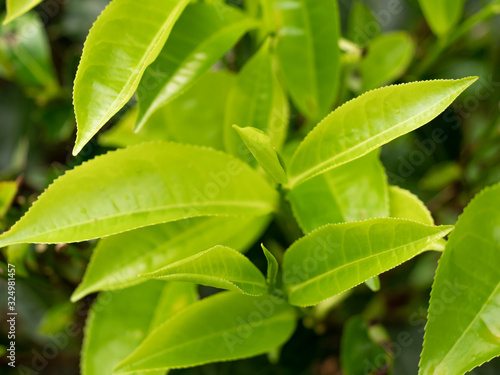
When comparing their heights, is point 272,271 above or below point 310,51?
below

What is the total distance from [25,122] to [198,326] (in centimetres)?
64

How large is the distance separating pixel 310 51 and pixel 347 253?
0.23m

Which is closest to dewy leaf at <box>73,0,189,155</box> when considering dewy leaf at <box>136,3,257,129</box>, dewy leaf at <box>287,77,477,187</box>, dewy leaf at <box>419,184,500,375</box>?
dewy leaf at <box>136,3,257,129</box>

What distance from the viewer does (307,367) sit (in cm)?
69

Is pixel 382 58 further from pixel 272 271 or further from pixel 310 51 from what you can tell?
pixel 272 271

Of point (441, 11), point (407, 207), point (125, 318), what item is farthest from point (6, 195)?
point (441, 11)

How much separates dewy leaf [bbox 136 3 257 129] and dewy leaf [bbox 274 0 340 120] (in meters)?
0.04

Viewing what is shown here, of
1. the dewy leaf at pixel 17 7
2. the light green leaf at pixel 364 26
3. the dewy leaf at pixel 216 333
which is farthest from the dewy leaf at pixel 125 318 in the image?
the light green leaf at pixel 364 26

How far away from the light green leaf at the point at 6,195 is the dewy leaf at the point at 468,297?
42 cm

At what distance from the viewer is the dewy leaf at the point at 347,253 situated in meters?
0.33

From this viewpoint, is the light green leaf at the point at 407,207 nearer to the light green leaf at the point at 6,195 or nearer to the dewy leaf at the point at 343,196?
the dewy leaf at the point at 343,196

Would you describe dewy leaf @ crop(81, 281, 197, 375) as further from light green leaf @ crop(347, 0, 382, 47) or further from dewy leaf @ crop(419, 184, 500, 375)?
light green leaf @ crop(347, 0, 382, 47)

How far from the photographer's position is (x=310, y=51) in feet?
1.65

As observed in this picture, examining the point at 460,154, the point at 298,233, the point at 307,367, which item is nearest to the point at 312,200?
the point at 298,233
